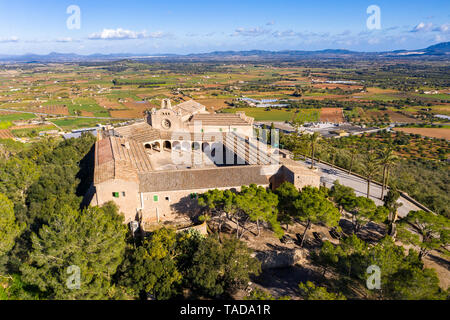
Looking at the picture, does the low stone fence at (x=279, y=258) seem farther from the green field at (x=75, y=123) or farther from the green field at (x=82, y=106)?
the green field at (x=82, y=106)

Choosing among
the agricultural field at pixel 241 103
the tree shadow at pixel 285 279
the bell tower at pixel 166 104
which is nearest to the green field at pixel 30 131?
the agricultural field at pixel 241 103

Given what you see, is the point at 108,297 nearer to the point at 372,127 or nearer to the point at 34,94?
the point at 372,127

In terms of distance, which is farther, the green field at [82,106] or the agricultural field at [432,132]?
the green field at [82,106]

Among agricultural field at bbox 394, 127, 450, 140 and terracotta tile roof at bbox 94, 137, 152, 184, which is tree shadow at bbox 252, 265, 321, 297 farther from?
agricultural field at bbox 394, 127, 450, 140

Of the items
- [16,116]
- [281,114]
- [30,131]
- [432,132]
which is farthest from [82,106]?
[432,132]

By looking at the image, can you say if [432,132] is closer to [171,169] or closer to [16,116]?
[171,169]
